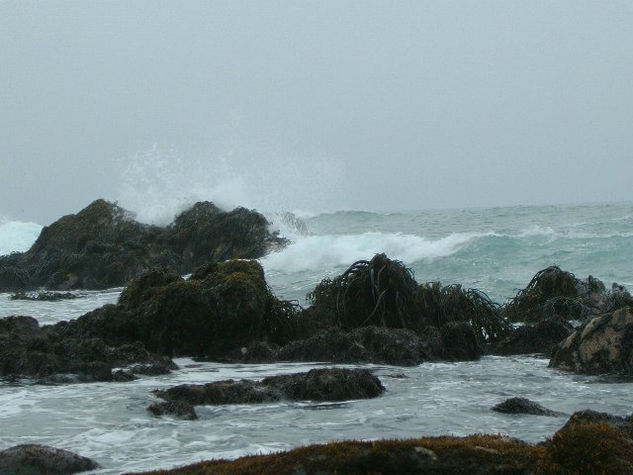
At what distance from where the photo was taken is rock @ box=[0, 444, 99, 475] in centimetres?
483

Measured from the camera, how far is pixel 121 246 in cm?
2333

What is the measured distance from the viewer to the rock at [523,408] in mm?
6594

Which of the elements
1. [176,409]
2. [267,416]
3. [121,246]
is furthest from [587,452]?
[121,246]

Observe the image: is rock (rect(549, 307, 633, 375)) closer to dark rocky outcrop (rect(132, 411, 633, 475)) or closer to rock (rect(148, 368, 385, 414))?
rock (rect(148, 368, 385, 414))

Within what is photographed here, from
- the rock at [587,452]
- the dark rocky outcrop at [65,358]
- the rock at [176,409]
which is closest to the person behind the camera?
the rock at [587,452]

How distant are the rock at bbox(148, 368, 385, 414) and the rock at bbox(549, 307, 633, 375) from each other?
2.53m

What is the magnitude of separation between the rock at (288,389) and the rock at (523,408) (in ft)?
4.15

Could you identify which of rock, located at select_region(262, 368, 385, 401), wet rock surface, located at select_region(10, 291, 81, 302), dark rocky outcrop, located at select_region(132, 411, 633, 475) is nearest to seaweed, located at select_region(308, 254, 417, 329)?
rock, located at select_region(262, 368, 385, 401)

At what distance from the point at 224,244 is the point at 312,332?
1375cm

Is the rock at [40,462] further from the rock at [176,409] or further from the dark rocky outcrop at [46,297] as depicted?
the dark rocky outcrop at [46,297]

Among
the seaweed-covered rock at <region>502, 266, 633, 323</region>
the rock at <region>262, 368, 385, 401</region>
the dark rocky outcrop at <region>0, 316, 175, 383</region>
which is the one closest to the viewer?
the rock at <region>262, 368, 385, 401</region>

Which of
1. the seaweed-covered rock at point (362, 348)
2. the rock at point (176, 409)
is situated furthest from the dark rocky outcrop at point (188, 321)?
the rock at point (176, 409)

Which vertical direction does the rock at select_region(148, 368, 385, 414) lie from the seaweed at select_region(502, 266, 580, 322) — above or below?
below

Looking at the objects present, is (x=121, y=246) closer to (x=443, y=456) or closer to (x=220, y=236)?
(x=220, y=236)
